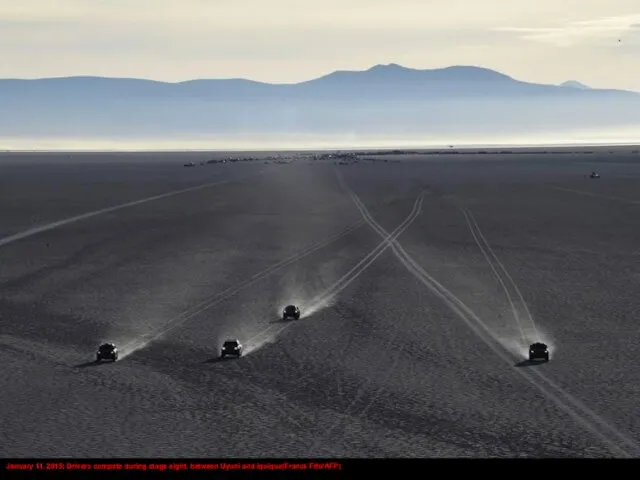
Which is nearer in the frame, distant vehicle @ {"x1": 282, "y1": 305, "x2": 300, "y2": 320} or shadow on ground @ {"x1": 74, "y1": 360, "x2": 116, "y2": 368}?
shadow on ground @ {"x1": 74, "y1": 360, "x2": 116, "y2": 368}

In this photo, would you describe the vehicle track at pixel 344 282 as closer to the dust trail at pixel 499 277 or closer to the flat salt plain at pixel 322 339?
the flat salt plain at pixel 322 339

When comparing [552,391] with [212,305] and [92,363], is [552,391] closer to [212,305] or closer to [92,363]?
[92,363]

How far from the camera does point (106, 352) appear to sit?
47.0m

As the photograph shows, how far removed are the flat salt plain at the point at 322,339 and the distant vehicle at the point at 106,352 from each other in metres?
0.80

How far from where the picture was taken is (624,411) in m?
38.9

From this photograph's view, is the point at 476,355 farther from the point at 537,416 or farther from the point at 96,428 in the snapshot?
the point at 96,428

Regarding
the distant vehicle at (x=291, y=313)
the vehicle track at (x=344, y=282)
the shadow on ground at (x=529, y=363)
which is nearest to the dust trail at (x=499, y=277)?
the shadow on ground at (x=529, y=363)

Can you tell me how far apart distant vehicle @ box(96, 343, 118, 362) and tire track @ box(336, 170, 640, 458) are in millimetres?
17232

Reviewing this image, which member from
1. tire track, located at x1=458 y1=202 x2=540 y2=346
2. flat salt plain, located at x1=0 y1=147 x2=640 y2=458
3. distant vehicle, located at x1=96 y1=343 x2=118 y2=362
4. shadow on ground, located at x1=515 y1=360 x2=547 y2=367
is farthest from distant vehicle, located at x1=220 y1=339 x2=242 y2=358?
tire track, located at x1=458 y1=202 x2=540 y2=346

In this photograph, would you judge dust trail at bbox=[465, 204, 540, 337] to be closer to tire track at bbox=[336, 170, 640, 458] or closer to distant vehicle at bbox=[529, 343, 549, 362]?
tire track at bbox=[336, 170, 640, 458]

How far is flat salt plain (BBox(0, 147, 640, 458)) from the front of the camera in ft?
119

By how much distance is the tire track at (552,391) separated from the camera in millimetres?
35125

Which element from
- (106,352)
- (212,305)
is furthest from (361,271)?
(106,352)
